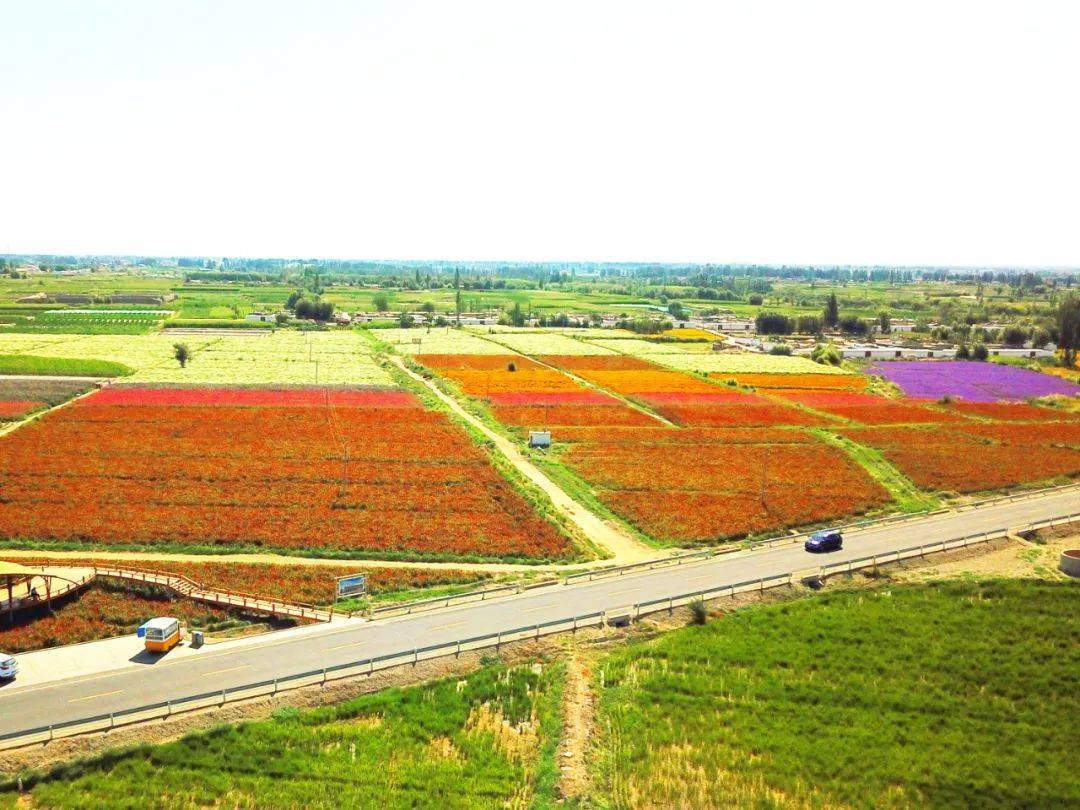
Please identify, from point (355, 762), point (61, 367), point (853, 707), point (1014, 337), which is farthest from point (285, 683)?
point (1014, 337)

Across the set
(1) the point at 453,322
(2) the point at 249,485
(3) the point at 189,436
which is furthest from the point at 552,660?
(1) the point at 453,322

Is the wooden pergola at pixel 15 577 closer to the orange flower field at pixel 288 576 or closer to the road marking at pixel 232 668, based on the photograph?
the orange flower field at pixel 288 576

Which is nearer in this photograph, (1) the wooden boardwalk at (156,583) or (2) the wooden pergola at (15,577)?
(2) the wooden pergola at (15,577)

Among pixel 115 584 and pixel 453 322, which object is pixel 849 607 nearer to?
pixel 115 584

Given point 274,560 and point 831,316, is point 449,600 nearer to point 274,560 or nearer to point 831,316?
point 274,560

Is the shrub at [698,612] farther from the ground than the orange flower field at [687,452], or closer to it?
closer to it

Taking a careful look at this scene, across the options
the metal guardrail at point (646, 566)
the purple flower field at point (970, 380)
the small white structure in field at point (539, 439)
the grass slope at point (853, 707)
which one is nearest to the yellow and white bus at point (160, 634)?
the grass slope at point (853, 707)

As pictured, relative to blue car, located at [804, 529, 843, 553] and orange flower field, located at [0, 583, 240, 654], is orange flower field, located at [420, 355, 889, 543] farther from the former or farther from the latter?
orange flower field, located at [0, 583, 240, 654]

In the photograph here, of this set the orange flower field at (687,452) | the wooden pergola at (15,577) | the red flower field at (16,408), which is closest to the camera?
the wooden pergola at (15,577)
